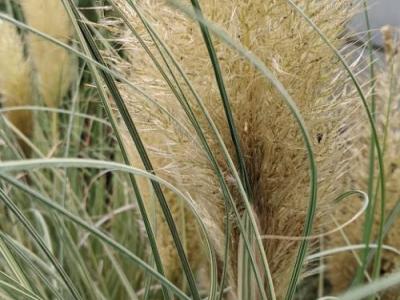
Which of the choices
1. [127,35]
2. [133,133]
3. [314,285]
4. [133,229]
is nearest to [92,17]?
[133,229]

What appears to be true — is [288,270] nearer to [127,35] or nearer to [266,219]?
[266,219]

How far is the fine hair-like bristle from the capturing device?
1106mm

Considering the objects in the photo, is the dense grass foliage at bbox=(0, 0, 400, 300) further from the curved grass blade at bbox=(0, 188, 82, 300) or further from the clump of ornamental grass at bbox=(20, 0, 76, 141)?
the clump of ornamental grass at bbox=(20, 0, 76, 141)

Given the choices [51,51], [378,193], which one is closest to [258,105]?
[378,193]

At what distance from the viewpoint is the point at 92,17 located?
1.69 m

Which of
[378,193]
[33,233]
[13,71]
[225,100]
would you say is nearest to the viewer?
[225,100]

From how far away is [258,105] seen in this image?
1.86ft

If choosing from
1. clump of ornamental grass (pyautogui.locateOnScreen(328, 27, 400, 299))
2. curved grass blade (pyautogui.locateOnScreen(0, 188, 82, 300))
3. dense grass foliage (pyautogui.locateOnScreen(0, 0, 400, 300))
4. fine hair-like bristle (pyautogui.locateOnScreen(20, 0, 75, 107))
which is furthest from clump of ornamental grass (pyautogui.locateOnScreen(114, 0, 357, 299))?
fine hair-like bristle (pyautogui.locateOnScreen(20, 0, 75, 107))

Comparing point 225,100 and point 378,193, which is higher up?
point 225,100

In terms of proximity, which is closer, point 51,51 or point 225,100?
point 225,100

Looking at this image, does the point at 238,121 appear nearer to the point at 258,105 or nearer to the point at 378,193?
the point at 258,105

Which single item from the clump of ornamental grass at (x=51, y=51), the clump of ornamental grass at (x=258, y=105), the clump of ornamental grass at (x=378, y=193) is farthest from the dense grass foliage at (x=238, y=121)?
the clump of ornamental grass at (x=51, y=51)

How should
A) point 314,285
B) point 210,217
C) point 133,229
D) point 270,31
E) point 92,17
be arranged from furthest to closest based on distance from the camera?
point 92,17
point 314,285
point 133,229
point 210,217
point 270,31

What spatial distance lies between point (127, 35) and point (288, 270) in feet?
0.94
